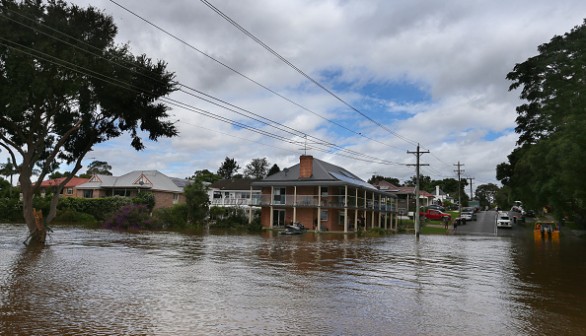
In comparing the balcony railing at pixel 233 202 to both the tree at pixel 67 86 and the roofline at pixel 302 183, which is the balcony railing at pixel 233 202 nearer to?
the roofline at pixel 302 183

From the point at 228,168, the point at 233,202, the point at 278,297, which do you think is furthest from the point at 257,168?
the point at 278,297

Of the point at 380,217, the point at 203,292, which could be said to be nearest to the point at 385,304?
the point at 203,292

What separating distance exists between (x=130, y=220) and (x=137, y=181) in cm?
2218

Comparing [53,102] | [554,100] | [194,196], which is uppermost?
[554,100]

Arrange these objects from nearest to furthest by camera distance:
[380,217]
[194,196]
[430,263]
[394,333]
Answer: [394,333]
[430,263]
[194,196]
[380,217]

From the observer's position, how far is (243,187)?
73625 millimetres

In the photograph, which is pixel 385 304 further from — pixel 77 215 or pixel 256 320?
pixel 77 215

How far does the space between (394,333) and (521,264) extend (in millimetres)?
14638

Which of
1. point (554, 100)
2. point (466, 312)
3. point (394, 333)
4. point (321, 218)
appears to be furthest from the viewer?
A: point (321, 218)

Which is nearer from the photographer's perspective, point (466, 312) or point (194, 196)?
point (466, 312)

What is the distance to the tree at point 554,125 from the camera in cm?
2288

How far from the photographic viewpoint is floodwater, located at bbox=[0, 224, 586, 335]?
26.9 ft

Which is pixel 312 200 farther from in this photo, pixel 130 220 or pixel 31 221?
pixel 31 221

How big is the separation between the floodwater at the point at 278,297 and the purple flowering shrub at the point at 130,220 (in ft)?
78.1
